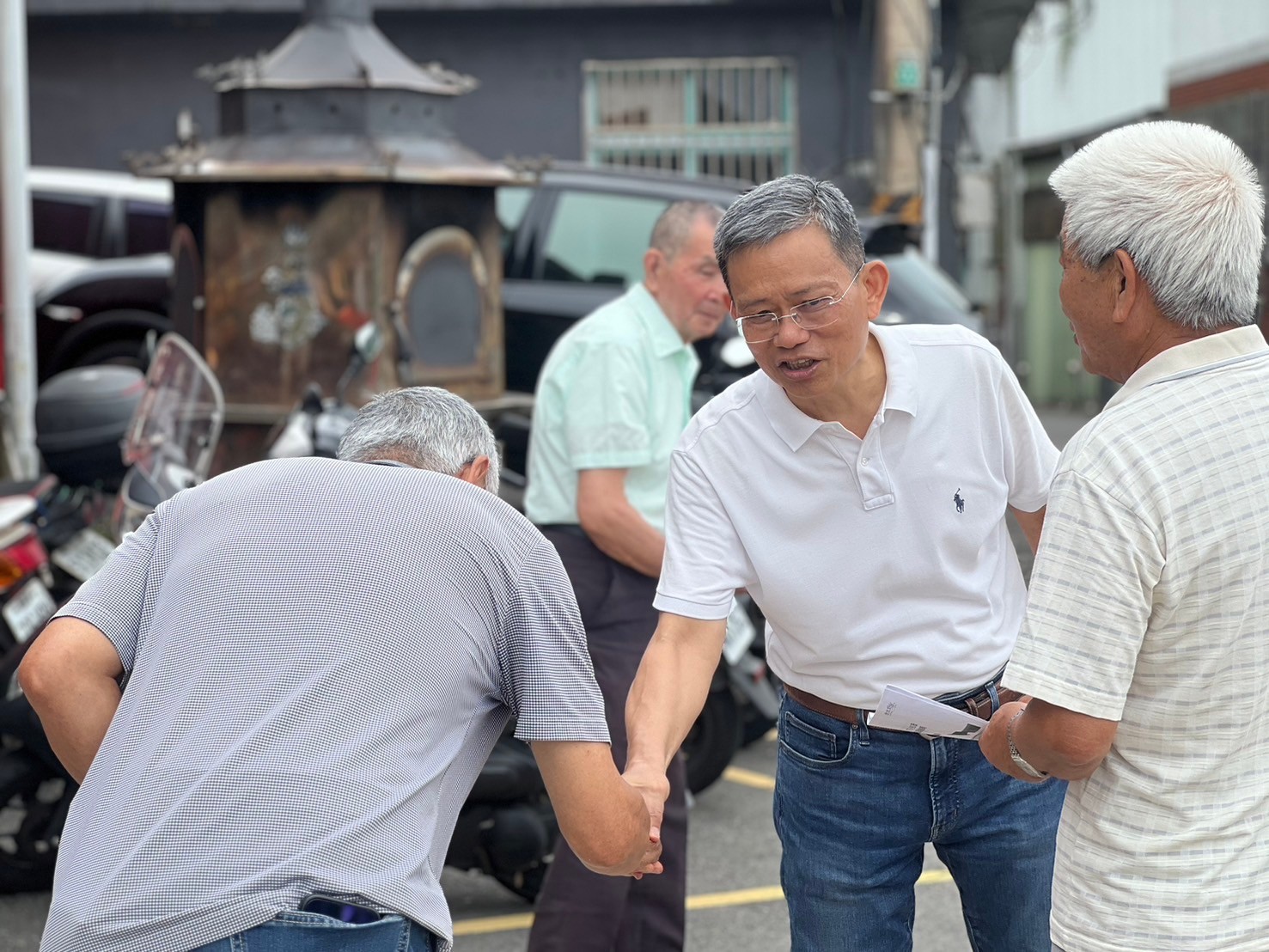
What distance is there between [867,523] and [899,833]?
1.77 ft

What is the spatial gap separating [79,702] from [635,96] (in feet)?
52.9

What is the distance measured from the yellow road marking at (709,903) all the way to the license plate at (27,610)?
165cm

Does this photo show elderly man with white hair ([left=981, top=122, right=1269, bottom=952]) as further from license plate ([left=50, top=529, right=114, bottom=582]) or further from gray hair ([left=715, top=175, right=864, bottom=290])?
license plate ([left=50, top=529, right=114, bottom=582])

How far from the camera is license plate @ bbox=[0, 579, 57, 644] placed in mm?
5098

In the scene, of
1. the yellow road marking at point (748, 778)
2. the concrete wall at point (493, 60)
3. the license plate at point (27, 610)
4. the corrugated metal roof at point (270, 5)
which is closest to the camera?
the license plate at point (27, 610)

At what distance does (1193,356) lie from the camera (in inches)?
81.5

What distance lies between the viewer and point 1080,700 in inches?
79.4

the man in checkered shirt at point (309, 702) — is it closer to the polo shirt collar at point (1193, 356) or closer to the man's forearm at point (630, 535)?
the polo shirt collar at point (1193, 356)

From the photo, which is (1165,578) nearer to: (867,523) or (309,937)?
(867,523)

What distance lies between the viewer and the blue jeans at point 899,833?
2.77 meters

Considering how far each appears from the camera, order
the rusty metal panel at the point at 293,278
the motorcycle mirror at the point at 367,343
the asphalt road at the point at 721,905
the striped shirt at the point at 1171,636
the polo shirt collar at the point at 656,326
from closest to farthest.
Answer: the striped shirt at the point at 1171,636 < the polo shirt collar at the point at 656,326 < the asphalt road at the point at 721,905 < the motorcycle mirror at the point at 367,343 < the rusty metal panel at the point at 293,278

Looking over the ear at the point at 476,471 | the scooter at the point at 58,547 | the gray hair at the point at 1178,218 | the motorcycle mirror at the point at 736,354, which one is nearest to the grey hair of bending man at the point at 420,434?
the ear at the point at 476,471

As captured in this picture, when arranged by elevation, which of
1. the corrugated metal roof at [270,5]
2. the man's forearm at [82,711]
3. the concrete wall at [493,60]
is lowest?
the man's forearm at [82,711]

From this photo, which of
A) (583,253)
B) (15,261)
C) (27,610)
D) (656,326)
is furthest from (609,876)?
(15,261)
